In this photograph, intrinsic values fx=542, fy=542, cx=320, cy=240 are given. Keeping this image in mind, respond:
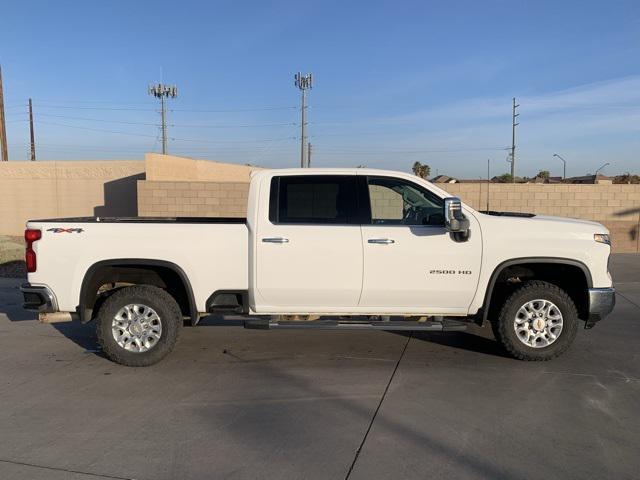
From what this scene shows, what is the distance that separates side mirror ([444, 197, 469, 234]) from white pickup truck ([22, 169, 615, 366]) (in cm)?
2

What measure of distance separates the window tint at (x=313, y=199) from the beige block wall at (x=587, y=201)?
9.52 meters

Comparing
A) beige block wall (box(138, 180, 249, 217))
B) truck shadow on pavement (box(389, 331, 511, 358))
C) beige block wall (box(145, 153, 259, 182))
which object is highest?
beige block wall (box(145, 153, 259, 182))

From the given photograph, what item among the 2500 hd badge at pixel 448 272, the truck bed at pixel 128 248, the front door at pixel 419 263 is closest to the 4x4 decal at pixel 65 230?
the truck bed at pixel 128 248

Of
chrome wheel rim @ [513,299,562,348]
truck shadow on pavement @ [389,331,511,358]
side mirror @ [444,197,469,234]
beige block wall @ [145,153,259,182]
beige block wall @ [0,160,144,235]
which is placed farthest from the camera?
beige block wall @ [0,160,144,235]

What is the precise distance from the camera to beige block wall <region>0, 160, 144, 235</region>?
19.9m

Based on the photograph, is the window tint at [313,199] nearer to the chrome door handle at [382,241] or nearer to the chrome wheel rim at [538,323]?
the chrome door handle at [382,241]

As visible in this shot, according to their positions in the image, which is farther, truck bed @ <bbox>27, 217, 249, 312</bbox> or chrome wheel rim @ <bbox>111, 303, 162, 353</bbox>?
chrome wheel rim @ <bbox>111, 303, 162, 353</bbox>

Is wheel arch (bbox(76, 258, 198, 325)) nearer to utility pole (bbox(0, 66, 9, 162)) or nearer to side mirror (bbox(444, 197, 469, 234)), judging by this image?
side mirror (bbox(444, 197, 469, 234))

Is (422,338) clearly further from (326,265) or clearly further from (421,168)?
(421,168)

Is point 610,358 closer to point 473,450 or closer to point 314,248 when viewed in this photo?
point 473,450

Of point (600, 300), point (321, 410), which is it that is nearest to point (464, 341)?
point (600, 300)

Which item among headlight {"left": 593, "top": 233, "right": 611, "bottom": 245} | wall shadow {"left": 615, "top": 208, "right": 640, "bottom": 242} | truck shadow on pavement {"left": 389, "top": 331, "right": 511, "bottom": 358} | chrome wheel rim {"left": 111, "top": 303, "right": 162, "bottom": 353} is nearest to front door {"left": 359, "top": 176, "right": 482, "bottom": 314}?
truck shadow on pavement {"left": 389, "top": 331, "right": 511, "bottom": 358}

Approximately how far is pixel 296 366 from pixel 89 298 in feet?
7.58

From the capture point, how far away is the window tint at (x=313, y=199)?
5.65 meters
